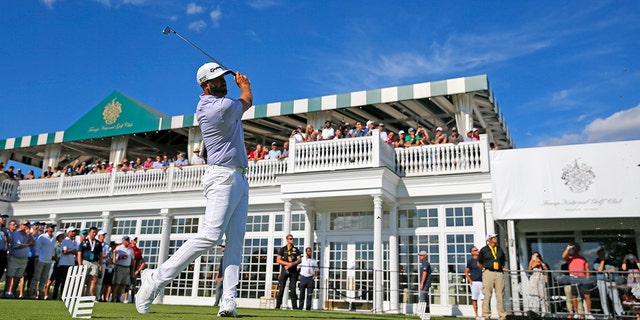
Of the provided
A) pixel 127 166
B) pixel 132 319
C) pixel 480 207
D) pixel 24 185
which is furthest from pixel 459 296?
pixel 24 185

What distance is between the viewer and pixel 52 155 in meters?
24.8

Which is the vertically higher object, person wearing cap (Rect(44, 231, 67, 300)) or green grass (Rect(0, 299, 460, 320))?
person wearing cap (Rect(44, 231, 67, 300))

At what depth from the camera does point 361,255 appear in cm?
1570

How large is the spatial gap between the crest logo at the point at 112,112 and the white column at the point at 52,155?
383cm

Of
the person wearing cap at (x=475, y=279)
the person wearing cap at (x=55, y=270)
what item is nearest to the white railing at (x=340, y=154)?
the person wearing cap at (x=475, y=279)

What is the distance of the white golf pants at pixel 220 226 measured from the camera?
169 inches

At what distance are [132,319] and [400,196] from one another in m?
12.1

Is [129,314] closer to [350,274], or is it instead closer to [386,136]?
[350,274]

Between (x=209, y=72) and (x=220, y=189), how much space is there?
41.4 inches

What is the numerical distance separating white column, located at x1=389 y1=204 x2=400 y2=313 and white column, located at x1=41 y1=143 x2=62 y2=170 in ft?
56.5

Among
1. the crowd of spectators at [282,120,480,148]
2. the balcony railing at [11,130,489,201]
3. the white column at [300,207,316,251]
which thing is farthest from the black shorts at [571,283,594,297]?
the white column at [300,207,316,251]

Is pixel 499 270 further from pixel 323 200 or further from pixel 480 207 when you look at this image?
pixel 323 200

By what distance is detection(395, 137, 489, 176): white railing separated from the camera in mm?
14336

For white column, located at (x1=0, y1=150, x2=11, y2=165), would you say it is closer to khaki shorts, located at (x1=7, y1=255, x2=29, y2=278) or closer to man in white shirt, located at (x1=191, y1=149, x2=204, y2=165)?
man in white shirt, located at (x1=191, y1=149, x2=204, y2=165)
